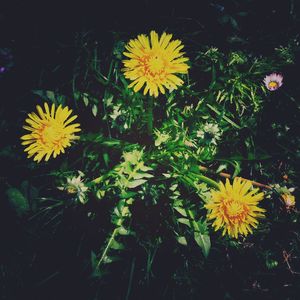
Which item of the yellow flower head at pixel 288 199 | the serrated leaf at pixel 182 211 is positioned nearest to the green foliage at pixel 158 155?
the serrated leaf at pixel 182 211

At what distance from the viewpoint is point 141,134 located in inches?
61.0

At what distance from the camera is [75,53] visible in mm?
1543

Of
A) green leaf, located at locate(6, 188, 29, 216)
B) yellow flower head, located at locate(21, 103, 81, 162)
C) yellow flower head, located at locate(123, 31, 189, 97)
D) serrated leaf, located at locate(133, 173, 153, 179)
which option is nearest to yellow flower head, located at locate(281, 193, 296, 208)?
serrated leaf, located at locate(133, 173, 153, 179)

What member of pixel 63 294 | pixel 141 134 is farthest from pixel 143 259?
pixel 141 134

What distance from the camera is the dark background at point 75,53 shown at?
1.52 meters

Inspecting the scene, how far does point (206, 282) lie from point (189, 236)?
0.32 meters

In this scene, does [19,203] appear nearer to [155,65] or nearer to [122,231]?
[122,231]

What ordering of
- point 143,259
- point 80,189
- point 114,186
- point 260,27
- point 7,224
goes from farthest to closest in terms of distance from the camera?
point 260,27 → point 7,224 → point 143,259 → point 114,186 → point 80,189

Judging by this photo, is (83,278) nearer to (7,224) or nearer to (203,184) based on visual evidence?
(7,224)

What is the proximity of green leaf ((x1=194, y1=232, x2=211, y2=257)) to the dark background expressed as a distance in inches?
10.5

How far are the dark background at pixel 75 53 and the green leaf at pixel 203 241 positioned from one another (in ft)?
0.87

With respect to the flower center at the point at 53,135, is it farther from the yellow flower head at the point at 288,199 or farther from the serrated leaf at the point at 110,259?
the yellow flower head at the point at 288,199

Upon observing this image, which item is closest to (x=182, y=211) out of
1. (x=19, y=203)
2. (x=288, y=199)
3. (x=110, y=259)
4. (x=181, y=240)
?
(x=181, y=240)

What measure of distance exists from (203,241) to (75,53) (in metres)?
1.19
